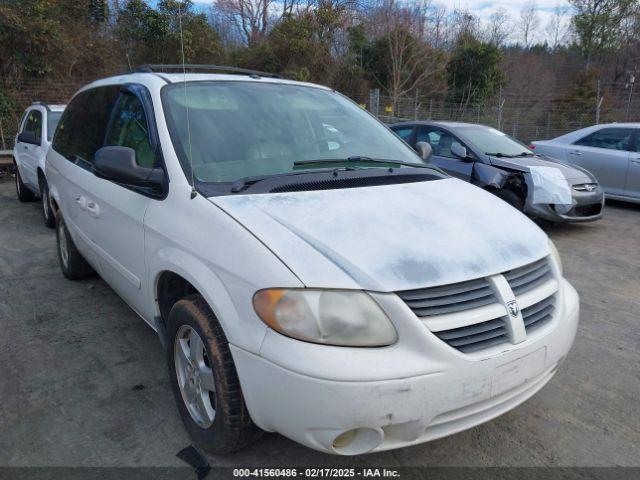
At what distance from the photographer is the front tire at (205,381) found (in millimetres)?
2072

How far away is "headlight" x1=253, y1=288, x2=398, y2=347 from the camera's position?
1.84 m

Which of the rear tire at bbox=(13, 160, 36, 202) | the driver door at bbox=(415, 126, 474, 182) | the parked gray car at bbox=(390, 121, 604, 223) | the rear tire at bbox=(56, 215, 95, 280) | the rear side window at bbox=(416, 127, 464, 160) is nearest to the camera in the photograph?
the rear tire at bbox=(56, 215, 95, 280)

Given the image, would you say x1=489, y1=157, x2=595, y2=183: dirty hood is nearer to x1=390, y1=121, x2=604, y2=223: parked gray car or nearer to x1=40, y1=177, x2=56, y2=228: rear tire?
x1=390, y1=121, x2=604, y2=223: parked gray car

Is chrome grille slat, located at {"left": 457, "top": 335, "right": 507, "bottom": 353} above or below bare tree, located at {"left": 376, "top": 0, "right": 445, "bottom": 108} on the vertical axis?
below

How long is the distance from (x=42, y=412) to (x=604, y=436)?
289 cm

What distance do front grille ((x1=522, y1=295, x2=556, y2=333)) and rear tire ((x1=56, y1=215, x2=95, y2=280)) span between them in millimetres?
3665

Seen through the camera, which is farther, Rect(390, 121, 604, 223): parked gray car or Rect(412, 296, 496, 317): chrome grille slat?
Rect(390, 121, 604, 223): parked gray car

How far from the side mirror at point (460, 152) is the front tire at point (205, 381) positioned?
5.26m

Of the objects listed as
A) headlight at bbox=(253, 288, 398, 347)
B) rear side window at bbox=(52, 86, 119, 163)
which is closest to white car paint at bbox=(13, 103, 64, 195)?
rear side window at bbox=(52, 86, 119, 163)

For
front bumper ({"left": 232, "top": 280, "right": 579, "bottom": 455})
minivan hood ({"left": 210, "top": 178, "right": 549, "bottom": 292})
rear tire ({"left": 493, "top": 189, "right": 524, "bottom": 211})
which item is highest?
minivan hood ({"left": 210, "top": 178, "right": 549, "bottom": 292})

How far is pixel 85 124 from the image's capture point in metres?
3.92

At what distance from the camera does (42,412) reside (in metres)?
2.70

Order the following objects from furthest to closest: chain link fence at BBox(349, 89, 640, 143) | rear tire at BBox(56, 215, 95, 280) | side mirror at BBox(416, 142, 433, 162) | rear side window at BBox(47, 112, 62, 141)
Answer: chain link fence at BBox(349, 89, 640, 143) < rear side window at BBox(47, 112, 62, 141) < rear tire at BBox(56, 215, 95, 280) < side mirror at BBox(416, 142, 433, 162)

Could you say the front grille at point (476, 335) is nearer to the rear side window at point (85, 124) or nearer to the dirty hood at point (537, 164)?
the rear side window at point (85, 124)
